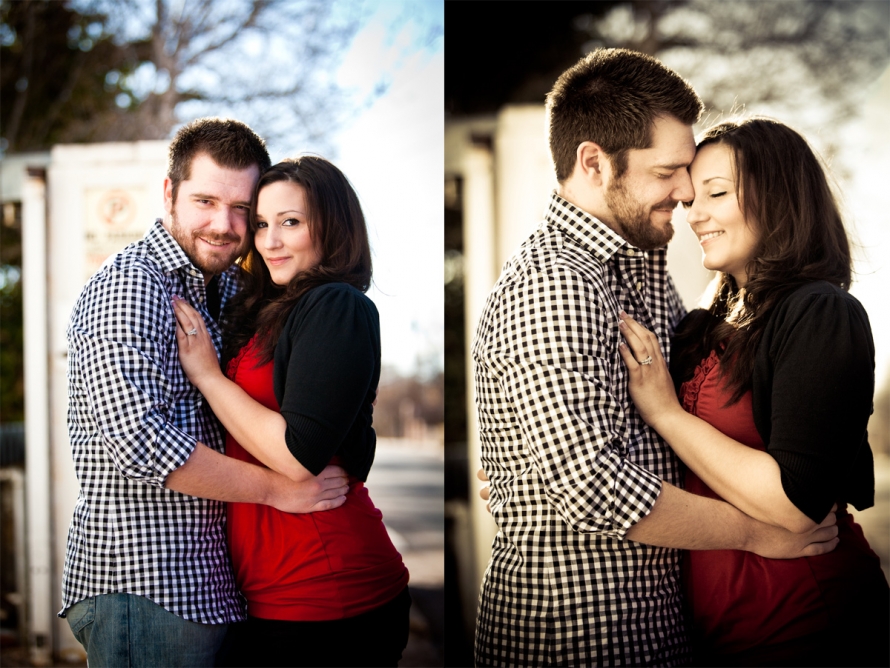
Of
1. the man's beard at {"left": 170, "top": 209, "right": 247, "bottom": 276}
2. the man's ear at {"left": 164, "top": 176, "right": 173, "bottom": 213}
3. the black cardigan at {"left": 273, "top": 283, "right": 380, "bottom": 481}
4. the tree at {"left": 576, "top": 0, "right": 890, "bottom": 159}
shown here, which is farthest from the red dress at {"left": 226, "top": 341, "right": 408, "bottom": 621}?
the tree at {"left": 576, "top": 0, "right": 890, "bottom": 159}

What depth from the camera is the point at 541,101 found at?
19.5ft

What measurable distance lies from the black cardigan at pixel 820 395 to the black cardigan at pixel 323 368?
942 mm

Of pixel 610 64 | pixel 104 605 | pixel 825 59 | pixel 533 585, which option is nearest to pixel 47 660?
pixel 104 605

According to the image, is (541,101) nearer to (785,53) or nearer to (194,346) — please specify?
(785,53)

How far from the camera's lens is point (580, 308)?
1.77 m

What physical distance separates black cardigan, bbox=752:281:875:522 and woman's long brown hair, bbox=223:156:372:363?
3.47 feet

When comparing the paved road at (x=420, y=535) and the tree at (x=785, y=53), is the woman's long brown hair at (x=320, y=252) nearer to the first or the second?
the paved road at (x=420, y=535)

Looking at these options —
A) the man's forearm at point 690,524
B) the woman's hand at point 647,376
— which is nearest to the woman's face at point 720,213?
Result: the woman's hand at point 647,376

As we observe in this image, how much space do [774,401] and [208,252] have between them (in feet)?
4.63

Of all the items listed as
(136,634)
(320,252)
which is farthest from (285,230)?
(136,634)

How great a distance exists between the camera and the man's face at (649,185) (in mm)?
1972

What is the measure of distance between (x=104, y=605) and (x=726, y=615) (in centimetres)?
145

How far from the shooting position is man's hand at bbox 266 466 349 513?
2.00 meters

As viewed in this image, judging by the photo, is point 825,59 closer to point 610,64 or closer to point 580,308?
point 610,64
